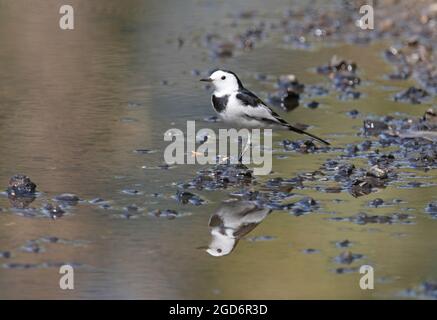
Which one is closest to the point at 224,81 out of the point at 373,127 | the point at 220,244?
the point at 373,127

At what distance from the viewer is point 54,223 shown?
700 cm

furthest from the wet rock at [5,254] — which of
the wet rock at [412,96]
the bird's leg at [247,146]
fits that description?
the wet rock at [412,96]

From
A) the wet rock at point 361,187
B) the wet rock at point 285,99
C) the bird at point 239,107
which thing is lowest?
the wet rock at point 361,187

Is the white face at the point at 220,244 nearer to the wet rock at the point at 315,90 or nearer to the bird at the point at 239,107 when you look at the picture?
the bird at the point at 239,107

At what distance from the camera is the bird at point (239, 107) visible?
8.91 meters

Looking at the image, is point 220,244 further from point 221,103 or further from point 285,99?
point 285,99

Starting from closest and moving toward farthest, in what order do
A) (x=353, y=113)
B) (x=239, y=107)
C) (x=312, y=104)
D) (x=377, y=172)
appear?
(x=377, y=172)
(x=239, y=107)
(x=353, y=113)
(x=312, y=104)

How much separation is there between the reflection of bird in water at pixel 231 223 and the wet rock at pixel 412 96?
157 inches

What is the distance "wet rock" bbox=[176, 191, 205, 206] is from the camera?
300 inches

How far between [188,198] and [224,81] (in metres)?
1.73

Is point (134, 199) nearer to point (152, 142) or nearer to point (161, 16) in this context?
point (152, 142)

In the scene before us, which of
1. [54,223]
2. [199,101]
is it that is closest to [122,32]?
[199,101]

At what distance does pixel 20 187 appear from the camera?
7590mm
